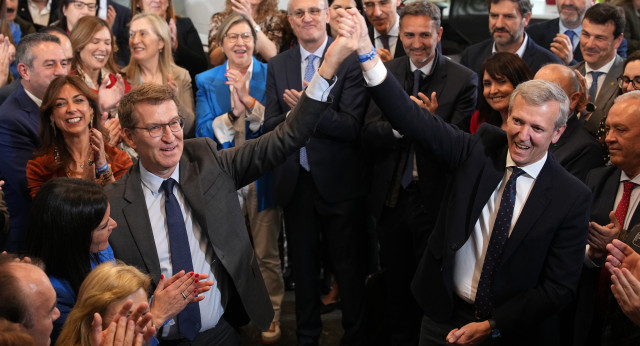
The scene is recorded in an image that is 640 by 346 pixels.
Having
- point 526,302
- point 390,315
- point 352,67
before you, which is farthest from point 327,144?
point 526,302

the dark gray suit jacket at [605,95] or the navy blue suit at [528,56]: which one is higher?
the navy blue suit at [528,56]

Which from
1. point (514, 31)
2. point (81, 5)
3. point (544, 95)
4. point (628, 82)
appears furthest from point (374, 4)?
point (544, 95)

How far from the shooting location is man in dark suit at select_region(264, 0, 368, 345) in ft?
13.2

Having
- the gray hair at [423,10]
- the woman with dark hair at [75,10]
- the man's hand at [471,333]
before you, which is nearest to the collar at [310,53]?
the gray hair at [423,10]

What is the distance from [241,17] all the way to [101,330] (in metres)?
2.95

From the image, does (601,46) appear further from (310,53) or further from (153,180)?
(153,180)

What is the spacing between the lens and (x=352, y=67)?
4035 mm

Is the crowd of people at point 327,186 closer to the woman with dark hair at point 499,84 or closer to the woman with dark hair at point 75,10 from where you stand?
the woman with dark hair at point 499,84

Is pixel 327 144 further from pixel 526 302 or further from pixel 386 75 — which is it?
pixel 526 302

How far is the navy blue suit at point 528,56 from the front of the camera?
435cm

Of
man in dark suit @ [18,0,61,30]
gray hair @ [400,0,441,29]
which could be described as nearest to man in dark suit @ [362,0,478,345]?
gray hair @ [400,0,441,29]

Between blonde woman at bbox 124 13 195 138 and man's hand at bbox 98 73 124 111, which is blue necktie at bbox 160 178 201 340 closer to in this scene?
man's hand at bbox 98 73 124 111

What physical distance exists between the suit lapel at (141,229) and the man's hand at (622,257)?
1.71 meters

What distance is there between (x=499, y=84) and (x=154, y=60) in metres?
2.31
